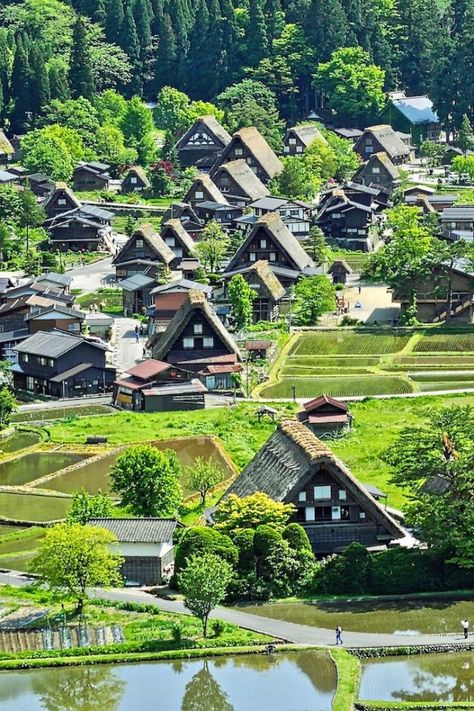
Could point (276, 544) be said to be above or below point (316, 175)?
below

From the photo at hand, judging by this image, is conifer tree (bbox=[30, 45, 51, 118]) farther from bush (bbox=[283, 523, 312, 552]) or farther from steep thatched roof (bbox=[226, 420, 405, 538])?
bush (bbox=[283, 523, 312, 552])

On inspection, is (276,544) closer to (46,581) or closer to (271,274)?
(46,581)

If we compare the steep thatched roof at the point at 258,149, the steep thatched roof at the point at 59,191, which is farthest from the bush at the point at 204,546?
the steep thatched roof at the point at 258,149

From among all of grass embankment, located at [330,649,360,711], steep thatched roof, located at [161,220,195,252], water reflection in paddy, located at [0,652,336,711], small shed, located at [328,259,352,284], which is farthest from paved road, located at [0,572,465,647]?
steep thatched roof, located at [161,220,195,252]

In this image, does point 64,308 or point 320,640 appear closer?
point 320,640

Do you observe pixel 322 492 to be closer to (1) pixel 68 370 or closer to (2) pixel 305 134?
→ (1) pixel 68 370

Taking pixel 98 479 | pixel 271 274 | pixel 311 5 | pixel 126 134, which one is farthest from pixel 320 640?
pixel 311 5

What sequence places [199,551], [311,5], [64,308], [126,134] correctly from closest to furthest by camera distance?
[199,551]
[64,308]
[126,134]
[311,5]
